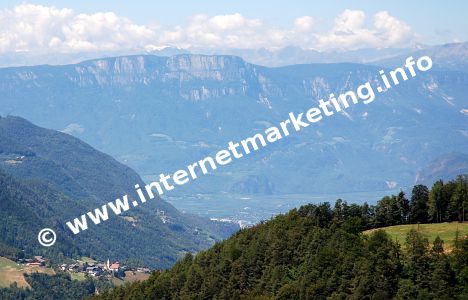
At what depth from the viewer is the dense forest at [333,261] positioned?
101 metres

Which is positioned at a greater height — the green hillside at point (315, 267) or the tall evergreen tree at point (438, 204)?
the tall evergreen tree at point (438, 204)

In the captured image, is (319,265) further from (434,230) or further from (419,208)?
(419,208)

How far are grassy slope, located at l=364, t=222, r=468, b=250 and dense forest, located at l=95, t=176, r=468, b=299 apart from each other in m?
4.03

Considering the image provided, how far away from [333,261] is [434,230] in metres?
21.9

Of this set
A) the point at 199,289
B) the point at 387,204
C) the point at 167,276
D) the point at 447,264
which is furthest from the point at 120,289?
the point at 447,264

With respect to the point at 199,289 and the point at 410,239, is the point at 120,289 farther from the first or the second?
the point at 410,239

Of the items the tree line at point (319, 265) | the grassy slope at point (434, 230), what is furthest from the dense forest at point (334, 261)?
the grassy slope at point (434, 230)

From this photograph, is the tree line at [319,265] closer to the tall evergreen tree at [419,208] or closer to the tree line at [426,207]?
the tree line at [426,207]

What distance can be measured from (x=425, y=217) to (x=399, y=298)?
4623 cm

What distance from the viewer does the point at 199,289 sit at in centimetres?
13200

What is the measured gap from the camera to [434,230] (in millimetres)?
126375

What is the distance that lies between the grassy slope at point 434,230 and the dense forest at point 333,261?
4.03 meters

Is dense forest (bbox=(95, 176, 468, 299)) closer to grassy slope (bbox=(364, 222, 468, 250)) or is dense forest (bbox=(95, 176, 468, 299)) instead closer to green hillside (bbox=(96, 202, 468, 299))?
green hillside (bbox=(96, 202, 468, 299))

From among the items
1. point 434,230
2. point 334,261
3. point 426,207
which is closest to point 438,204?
point 426,207
